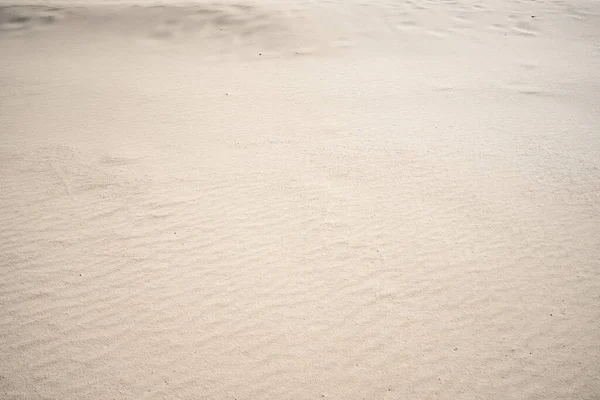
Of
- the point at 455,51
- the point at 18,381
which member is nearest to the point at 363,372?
the point at 18,381

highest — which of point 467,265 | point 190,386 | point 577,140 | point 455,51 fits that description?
point 455,51

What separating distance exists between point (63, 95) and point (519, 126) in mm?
6743

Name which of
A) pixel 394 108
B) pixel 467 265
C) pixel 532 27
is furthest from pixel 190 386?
pixel 532 27

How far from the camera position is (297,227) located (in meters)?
4.22

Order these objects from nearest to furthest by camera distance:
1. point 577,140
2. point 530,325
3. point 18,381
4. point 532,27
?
point 18,381 → point 530,325 → point 577,140 → point 532,27

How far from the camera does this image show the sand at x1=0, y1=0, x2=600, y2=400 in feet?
10.2

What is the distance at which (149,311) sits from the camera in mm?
3404

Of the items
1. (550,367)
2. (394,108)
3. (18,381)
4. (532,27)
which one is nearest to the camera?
(18,381)

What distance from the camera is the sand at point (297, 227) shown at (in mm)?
3104

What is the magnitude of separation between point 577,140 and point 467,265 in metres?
3.10

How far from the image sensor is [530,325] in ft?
11.1

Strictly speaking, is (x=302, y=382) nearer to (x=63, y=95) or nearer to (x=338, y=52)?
(x=63, y=95)

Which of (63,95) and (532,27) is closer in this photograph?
(63,95)

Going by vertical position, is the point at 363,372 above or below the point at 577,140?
below
